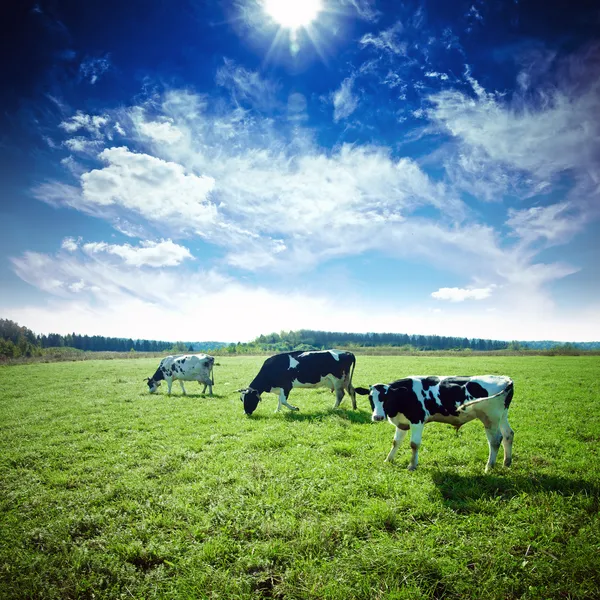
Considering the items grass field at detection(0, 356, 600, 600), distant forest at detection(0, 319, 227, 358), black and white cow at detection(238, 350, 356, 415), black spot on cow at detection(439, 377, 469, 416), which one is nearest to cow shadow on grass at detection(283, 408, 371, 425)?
black and white cow at detection(238, 350, 356, 415)

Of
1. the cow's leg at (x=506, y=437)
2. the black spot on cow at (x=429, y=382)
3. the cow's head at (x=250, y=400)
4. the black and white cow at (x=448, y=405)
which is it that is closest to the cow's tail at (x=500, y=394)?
the black and white cow at (x=448, y=405)

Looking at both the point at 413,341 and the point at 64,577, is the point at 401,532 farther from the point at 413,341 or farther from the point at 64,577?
the point at 413,341

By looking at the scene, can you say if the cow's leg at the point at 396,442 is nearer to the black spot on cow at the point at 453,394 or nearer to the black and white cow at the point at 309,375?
the black spot on cow at the point at 453,394

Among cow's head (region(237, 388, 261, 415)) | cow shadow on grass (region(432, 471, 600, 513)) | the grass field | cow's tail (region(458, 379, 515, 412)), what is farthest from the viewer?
cow's head (region(237, 388, 261, 415))

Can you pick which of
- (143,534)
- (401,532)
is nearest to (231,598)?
(143,534)

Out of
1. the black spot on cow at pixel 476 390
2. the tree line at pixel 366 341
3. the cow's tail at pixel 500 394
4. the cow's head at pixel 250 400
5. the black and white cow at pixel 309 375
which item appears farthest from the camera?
the tree line at pixel 366 341

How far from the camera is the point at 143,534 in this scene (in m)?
4.79

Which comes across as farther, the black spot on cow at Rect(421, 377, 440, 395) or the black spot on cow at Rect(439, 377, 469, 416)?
the black spot on cow at Rect(421, 377, 440, 395)

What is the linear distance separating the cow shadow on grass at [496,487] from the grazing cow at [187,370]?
15112 millimetres

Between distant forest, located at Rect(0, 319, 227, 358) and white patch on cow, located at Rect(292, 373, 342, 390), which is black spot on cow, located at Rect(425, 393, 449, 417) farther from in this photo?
distant forest, located at Rect(0, 319, 227, 358)

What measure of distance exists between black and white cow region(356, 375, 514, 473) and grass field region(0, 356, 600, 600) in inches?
26.9

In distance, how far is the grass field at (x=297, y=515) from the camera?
12.6 feet

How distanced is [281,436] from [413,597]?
19.6ft

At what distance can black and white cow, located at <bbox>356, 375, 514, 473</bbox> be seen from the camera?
664 centimetres
